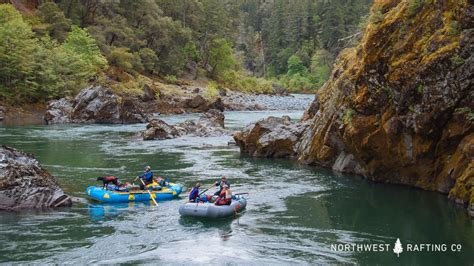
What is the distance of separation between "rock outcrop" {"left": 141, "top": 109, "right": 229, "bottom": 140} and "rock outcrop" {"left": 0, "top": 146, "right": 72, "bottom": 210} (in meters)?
17.7

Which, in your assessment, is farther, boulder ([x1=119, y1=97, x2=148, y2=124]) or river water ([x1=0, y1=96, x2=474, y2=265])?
boulder ([x1=119, y1=97, x2=148, y2=124])

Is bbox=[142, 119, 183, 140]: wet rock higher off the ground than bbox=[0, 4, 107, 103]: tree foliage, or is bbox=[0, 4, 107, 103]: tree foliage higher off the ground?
bbox=[0, 4, 107, 103]: tree foliage

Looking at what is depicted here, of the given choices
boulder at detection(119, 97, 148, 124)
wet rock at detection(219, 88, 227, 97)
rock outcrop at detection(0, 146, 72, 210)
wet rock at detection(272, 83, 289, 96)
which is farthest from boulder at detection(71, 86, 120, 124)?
wet rock at detection(272, 83, 289, 96)

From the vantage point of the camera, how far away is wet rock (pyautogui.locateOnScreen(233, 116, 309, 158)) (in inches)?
1134

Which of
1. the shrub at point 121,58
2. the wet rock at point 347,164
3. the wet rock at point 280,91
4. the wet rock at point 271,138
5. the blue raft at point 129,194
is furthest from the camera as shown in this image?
the wet rock at point 280,91

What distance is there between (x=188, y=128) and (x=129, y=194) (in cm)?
2111

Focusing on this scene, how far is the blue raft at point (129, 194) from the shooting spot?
722 inches

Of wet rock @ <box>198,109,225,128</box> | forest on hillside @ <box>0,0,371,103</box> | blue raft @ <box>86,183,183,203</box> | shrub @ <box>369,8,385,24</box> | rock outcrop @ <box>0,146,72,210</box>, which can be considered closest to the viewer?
rock outcrop @ <box>0,146,72,210</box>

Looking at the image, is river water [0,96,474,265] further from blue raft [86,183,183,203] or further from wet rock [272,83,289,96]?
wet rock [272,83,289,96]

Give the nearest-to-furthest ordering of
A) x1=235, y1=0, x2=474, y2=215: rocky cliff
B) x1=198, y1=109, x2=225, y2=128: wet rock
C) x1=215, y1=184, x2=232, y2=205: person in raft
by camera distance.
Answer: x1=215, y1=184, x2=232, y2=205: person in raft < x1=235, y1=0, x2=474, y2=215: rocky cliff < x1=198, y1=109, x2=225, y2=128: wet rock

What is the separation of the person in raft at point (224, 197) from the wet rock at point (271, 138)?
39.2 feet

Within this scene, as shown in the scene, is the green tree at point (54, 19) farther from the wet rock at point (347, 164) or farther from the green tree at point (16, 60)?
the wet rock at point (347, 164)

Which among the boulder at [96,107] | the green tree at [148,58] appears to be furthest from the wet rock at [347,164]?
the green tree at [148,58]

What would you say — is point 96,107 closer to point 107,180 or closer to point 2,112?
point 2,112
